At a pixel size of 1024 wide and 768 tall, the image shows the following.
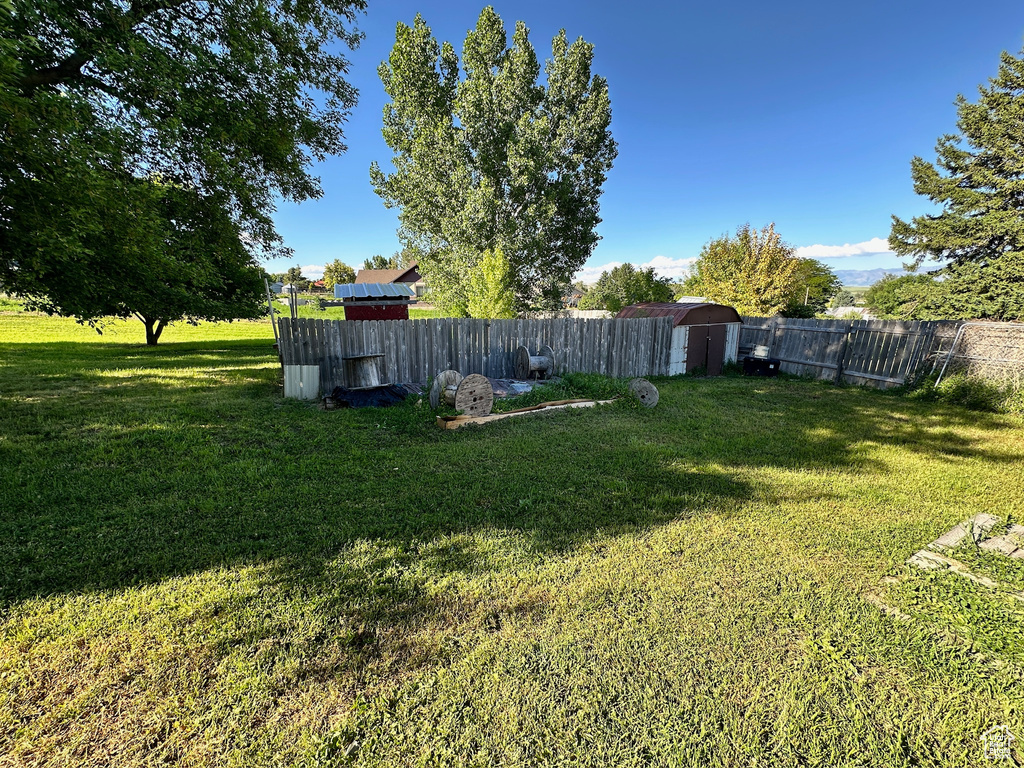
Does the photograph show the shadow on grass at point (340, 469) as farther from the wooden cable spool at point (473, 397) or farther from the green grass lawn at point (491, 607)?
the wooden cable spool at point (473, 397)

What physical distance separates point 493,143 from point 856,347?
1477cm

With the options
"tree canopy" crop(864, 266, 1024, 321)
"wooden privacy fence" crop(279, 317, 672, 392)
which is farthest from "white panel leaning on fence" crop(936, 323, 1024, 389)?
"tree canopy" crop(864, 266, 1024, 321)

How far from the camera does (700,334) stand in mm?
12086

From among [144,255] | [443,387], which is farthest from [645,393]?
[144,255]

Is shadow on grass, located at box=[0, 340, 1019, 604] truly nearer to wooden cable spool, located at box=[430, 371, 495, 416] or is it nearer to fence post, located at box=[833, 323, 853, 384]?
wooden cable spool, located at box=[430, 371, 495, 416]

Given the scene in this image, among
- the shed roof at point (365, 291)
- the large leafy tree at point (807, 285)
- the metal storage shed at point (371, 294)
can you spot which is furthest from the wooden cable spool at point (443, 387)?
the large leafy tree at point (807, 285)

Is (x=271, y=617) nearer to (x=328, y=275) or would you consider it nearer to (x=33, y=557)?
(x=33, y=557)

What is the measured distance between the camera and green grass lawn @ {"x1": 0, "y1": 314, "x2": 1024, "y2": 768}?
180cm

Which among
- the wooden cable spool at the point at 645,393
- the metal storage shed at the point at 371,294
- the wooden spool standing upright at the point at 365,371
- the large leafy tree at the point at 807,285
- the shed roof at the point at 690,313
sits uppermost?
the large leafy tree at the point at 807,285

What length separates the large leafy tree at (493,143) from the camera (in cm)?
1576

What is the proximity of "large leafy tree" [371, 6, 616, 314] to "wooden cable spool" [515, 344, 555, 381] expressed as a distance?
670 centimetres

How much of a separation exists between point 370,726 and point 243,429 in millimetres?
5390

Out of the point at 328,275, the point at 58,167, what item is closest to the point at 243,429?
the point at 58,167

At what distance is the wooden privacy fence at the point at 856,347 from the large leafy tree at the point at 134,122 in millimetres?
14189
